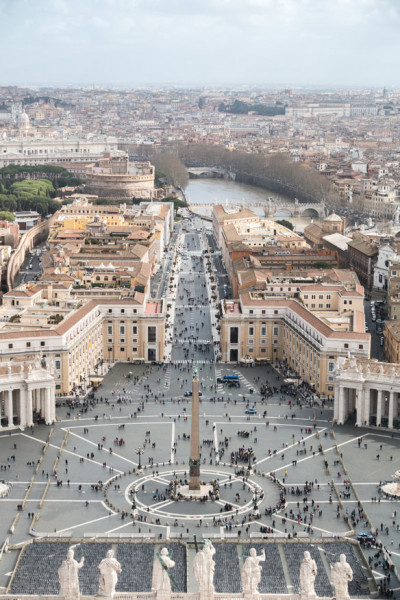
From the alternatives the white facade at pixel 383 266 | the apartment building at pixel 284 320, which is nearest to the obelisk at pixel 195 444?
the apartment building at pixel 284 320

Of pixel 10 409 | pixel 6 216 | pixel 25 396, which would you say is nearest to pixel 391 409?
pixel 25 396

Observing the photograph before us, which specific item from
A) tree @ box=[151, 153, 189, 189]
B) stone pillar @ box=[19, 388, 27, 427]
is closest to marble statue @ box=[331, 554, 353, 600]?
stone pillar @ box=[19, 388, 27, 427]

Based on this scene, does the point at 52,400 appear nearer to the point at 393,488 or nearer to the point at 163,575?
the point at 393,488

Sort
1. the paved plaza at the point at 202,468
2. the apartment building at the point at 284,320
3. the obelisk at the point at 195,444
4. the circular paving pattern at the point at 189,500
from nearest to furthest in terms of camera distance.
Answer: the paved plaza at the point at 202,468 < the circular paving pattern at the point at 189,500 < the obelisk at the point at 195,444 < the apartment building at the point at 284,320

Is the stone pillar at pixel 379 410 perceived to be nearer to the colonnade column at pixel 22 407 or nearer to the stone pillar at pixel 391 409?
the stone pillar at pixel 391 409

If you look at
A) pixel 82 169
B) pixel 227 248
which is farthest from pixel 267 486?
pixel 82 169

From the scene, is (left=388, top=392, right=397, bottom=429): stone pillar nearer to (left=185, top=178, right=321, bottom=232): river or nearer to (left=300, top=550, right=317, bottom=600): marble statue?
(left=300, top=550, right=317, bottom=600): marble statue
